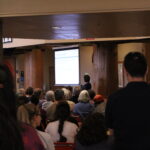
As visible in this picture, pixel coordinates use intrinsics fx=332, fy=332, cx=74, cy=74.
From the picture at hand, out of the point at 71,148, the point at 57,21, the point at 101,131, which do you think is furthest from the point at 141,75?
the point at 57,21

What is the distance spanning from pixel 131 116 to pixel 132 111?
35 millimetres

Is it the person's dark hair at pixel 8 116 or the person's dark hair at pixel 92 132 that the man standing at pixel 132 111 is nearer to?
the person's dark hair at pixel 92 132

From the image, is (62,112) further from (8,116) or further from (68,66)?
(68,66)

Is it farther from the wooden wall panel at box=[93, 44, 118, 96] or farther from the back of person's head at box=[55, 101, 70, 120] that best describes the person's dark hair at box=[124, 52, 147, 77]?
the wooden wall panel at box=[93, 44, 118, 96]

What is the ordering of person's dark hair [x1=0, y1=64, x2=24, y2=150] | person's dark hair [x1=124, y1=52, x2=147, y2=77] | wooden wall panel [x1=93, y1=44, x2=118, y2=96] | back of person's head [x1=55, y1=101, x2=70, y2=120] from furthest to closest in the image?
wooden wall panel [x1=93, y1=44, x2=118, y2=96], back of person's head [x1=55, y1=101, x2=70, y2=120], person's dark hair [x1=124, y1=52, x2=147, y2=77], person's dark hair [x1=0, y1=64, x2=24, y2=150]

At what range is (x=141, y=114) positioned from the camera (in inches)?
87.4

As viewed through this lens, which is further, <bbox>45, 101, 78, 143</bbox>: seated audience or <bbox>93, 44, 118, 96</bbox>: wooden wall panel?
<bbox>93, 44, 118, 96</bbox>: wooden wall panel

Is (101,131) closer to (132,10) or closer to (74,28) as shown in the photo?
(132,10)

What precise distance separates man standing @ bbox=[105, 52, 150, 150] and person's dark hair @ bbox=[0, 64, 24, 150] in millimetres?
1104

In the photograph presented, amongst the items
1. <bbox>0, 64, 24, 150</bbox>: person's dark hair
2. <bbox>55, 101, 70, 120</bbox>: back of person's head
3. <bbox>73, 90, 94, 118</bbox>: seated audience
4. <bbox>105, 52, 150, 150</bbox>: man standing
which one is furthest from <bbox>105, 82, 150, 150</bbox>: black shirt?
<bbox>73, 90, 94, 118</bbox>: seated audience

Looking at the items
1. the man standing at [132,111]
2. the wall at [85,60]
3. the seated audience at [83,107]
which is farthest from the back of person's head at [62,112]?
the wall at [85,60]

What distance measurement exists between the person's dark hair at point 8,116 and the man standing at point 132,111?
1104mm

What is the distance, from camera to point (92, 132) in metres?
3.03

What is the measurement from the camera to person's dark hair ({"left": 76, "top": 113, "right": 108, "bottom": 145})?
2.99m
